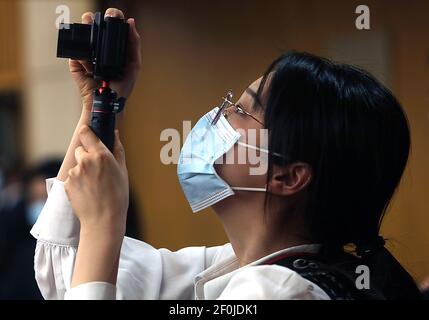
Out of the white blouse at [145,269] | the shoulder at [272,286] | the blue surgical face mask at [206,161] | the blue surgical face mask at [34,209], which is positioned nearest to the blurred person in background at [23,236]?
the blue surgical face mask at [34,209]

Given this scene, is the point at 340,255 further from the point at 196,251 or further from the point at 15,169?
the point at 15,169

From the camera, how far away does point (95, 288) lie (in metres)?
1.53

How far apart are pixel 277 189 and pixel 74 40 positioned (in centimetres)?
56

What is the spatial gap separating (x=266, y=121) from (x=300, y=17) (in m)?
2.75

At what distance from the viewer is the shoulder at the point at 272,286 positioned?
58.9 inches

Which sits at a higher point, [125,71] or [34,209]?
[125,71]

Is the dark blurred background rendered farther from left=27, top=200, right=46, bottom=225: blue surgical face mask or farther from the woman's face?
the woman's face

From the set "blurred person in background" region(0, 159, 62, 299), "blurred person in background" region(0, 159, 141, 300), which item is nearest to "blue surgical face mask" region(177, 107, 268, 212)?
"blurred person in background" region(0, 159, 141, 300)

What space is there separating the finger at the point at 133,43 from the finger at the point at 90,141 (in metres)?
0.26

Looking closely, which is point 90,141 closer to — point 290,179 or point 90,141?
point 90,141

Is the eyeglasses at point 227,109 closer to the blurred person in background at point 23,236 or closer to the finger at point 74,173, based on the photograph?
the finger at point 74,173

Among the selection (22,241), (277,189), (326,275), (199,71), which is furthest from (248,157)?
(199,71)

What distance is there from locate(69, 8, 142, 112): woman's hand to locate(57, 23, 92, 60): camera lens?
6 cm

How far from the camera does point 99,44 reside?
1659 mm
